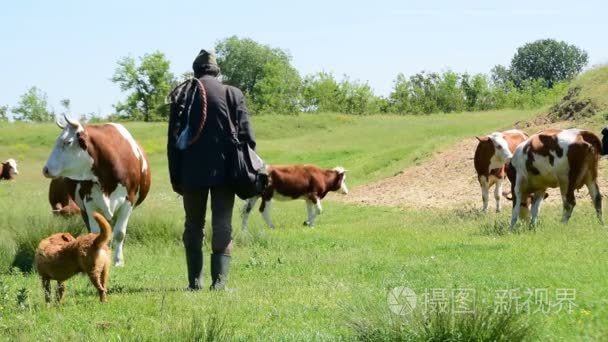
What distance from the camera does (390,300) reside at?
659cm

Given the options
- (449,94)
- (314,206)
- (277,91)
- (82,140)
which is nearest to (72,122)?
(82,140)

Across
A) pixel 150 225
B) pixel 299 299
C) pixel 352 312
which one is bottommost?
pixel 150 225

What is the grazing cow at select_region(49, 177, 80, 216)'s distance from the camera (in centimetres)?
1496

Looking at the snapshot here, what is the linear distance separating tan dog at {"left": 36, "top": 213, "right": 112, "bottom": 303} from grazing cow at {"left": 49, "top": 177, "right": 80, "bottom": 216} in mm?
6051

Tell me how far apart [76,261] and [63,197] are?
318 inches

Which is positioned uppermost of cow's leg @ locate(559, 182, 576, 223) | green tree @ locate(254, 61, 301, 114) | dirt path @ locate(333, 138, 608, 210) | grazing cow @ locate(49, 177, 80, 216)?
cow's leg @ locate(559, 182, 576, 223)

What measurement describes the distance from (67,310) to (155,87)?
95815 millimetres

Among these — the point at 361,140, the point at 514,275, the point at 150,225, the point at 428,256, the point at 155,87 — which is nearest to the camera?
the point at 514,275

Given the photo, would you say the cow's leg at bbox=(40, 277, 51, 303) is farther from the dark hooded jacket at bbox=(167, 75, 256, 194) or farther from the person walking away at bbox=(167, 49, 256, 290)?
the dark hooded jacket at bbox=(167, 75, 256, 194)

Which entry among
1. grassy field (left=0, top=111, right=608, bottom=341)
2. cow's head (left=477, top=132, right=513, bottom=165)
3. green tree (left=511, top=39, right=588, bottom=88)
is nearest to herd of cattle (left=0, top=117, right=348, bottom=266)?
grassy field (left=0, top=111, right=608, bottom=341)

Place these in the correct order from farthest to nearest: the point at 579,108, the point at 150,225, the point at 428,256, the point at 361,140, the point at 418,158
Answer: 1. the point at 361,140
2. the point at 418,158
3. the point at 579,108
4. the point at 150,225
5. the point at 428,256

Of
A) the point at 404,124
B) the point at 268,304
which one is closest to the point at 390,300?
the point at 268,304

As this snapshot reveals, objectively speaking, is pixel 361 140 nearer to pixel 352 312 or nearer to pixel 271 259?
pixel 271 259

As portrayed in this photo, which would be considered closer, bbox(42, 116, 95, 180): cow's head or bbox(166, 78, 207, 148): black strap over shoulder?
bbox(166, 78, 207, 148): black strap over shoulder
